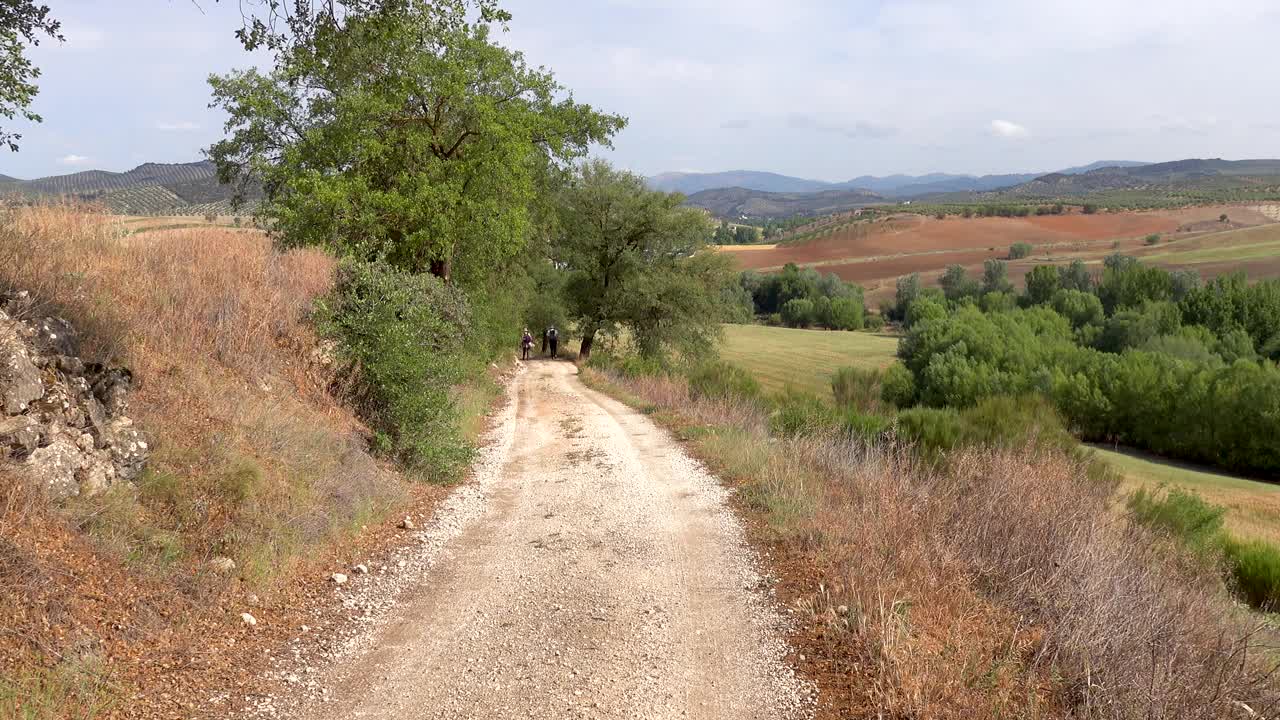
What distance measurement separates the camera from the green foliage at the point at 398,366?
1090cm

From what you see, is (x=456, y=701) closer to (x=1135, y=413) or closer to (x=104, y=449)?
(x=104, y=449)

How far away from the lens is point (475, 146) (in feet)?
59.6

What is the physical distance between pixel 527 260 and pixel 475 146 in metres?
11.0

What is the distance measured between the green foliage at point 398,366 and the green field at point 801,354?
132 ft

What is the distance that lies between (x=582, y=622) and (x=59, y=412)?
4658 mm

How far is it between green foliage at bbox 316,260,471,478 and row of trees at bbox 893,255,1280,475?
31263 millimetres

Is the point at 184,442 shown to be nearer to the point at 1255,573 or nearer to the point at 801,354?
the point at 1255,573

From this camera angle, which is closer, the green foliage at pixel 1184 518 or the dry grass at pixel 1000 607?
the dry grass at pixel 1000 607

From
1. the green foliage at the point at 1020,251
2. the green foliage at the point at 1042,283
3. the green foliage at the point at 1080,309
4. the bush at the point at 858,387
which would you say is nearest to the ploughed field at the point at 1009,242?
the green foliage at the point at 1020,251

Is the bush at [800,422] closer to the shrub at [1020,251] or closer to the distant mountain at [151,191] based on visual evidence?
the distant mountain at [151,191]

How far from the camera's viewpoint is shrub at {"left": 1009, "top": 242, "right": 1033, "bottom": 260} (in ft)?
438

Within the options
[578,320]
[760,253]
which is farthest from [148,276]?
[760,253]

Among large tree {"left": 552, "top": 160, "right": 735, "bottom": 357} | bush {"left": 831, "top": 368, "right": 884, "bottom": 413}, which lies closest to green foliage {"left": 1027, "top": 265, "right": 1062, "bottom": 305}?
bush {"left": 831, "top": 368, "right": 884, "bottom": 413}

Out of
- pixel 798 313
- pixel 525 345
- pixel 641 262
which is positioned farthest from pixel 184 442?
pixel 798 313
